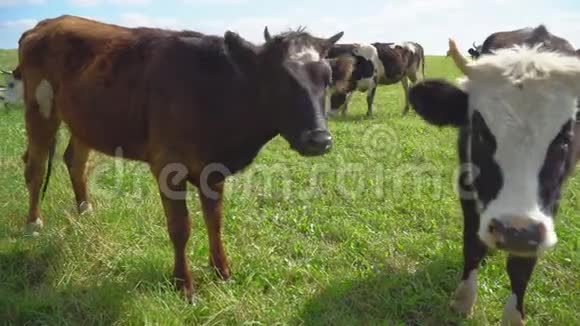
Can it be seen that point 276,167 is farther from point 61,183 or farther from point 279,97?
point 279,97

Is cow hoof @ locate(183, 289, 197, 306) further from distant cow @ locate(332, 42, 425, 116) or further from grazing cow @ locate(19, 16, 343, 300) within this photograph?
distant cow @ locate(332, 42, 425, 116)

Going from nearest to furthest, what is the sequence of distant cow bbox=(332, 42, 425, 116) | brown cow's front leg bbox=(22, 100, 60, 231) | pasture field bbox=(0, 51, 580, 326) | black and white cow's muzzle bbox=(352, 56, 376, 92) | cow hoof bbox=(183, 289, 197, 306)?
pasture field bbox=(0, 51, 580, 326)
cow hoof bbox=(183, 289, 197, 306)
brown cow's front leg bbox=(22, 100, 60, 231)
black and white cow's muzzle bbox=(352, 56, 376, 92)
distant cow bbox=(332, 42, 425, 116)

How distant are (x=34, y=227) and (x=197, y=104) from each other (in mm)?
2316

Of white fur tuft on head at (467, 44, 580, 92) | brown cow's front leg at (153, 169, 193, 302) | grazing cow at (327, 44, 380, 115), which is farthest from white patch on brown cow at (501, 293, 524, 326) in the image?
grazing cow at (327, 44, 380, 115)

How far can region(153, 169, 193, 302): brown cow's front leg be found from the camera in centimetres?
412

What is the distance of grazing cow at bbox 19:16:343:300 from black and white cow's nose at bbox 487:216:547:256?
151cm

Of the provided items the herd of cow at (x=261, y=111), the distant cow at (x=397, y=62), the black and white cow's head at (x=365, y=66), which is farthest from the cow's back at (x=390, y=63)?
the herd of cow at (x=261, y=111)

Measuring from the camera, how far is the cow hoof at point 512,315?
3.50 m

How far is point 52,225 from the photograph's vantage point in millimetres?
5238

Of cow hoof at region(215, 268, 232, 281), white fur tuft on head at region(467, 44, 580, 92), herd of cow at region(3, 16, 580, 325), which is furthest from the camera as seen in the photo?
cow hoof at region(215, 268, 232, 281)

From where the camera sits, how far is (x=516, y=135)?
281 centimetres

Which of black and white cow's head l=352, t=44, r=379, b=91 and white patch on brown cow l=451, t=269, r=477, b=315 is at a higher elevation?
black and white cow's head l=352, t=44, r=379, b=91

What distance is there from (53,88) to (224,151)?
205cm

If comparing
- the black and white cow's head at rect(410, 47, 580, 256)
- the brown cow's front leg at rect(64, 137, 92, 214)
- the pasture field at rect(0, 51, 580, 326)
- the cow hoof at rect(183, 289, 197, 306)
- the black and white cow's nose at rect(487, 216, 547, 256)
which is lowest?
the cow hoof at rect(183, 289, 197, 306)
